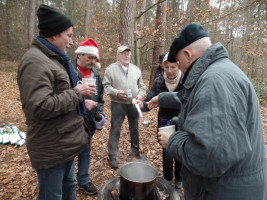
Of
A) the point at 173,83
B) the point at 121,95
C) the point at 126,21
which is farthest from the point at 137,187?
the point at 126,21

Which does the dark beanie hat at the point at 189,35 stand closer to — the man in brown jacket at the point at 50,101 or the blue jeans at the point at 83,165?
the man in brown jacket at the point at 50,101

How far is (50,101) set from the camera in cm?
171

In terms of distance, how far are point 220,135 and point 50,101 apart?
1.42m

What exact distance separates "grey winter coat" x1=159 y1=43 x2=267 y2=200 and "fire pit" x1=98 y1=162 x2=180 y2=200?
626 mm

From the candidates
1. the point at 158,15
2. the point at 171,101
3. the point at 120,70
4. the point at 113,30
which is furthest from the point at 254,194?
the point at 113,30

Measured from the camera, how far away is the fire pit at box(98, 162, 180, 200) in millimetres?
2012

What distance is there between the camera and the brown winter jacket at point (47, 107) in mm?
1671

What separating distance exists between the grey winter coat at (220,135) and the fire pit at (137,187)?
0.63 metres

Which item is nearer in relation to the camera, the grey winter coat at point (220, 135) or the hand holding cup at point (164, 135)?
the grey winter coat at point (220, 135)

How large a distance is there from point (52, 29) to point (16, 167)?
3.30m

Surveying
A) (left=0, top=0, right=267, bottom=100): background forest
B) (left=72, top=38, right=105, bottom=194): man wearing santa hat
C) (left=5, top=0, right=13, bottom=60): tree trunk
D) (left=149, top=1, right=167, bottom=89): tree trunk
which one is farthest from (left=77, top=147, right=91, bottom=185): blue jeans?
(left=5, top=0, right=13, bottom=60): tree trunk

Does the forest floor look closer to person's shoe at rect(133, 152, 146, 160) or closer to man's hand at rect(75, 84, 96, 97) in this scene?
person's shoe at rect(133, 152, 146, 160)

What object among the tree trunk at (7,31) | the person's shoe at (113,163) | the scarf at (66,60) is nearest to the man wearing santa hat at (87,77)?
the scarf at (66,60)

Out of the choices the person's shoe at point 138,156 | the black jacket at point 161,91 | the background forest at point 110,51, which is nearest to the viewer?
the black jacket at point 161,91
